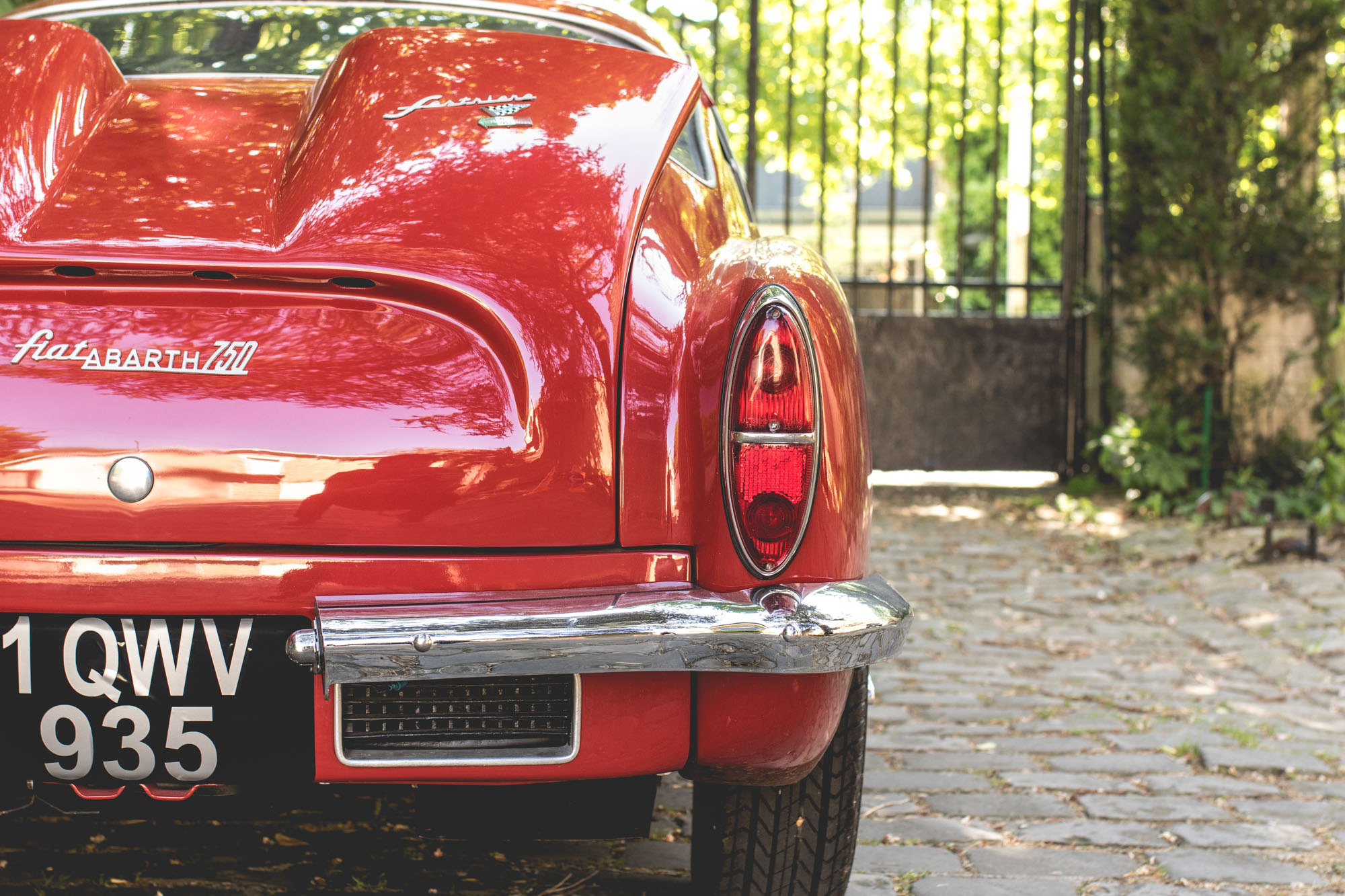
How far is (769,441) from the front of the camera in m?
1.83

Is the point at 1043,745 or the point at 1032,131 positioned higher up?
the point at 1032,131

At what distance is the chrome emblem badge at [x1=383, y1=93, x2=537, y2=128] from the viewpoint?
2094 millimetres

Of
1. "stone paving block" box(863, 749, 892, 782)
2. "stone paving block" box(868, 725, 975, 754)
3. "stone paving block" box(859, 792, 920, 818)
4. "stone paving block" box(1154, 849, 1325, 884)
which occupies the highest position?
"stone paving block" box(868, 725, 975, 754)

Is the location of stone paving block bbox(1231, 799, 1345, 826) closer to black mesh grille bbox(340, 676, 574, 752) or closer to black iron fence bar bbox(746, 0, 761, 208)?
black mesh grille bbox(340, 676, 574, 752)

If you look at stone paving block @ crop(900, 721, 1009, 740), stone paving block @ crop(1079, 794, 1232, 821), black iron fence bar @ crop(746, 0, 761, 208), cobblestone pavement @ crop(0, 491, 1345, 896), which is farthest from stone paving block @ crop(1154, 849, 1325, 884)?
black iron fence bar @ crop(746, 0, 761, 208)

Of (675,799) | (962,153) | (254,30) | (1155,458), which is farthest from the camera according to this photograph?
(962,153)

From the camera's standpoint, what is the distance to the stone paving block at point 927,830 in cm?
273

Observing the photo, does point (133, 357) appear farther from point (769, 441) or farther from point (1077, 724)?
point (1077, 724)

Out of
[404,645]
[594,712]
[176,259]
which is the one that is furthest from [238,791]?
[176,259]

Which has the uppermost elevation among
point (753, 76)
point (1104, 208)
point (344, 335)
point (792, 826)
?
point (753, 76)

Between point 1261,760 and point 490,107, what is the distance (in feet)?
8.09

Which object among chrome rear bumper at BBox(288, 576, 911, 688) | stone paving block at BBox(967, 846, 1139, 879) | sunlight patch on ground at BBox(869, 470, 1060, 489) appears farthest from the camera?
sunlight patch on ground at BBox(869, 470, 1060, 489)

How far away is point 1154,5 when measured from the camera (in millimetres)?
7367

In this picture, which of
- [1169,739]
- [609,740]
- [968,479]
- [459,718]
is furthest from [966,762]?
[968,479]
